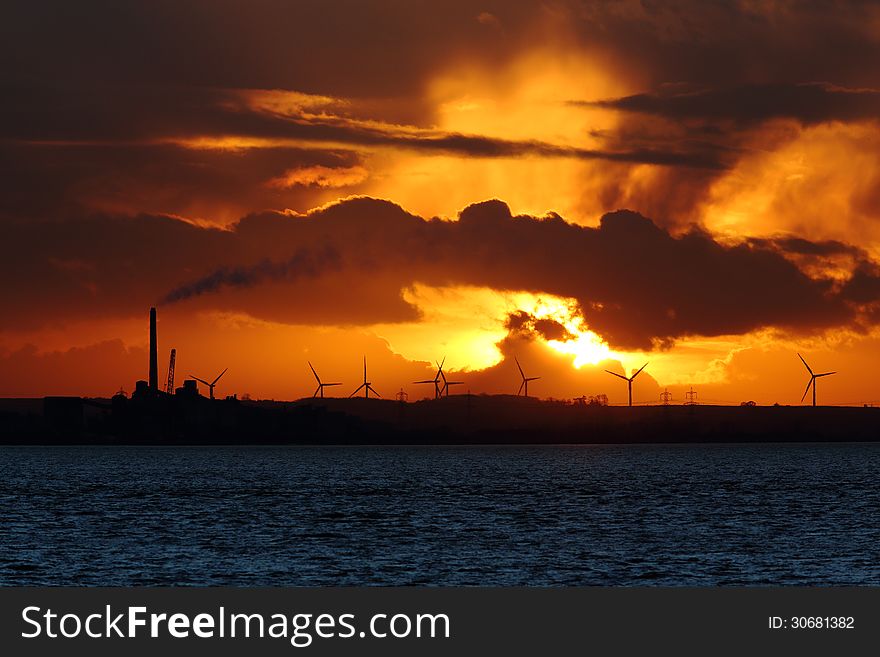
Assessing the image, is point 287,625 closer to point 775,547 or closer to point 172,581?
point 172,581

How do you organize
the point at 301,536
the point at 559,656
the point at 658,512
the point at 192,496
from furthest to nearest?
1. the point at 192,496
2. the point at 658,512
3. the point at 301,536
4. the point at 559,656

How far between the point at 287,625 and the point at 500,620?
9.94 meters

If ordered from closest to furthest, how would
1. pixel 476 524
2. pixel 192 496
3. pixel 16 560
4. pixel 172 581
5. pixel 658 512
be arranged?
pixel 172 581 < pixel 16 560 < pixel 476 524 < pixel 658 512 < pixel 192 496

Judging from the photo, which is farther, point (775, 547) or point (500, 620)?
point (775, 547)

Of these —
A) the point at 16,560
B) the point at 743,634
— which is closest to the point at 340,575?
the point at 16,560

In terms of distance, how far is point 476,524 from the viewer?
128 meters

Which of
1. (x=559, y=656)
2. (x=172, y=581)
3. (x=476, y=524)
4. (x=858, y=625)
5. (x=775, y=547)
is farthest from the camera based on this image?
(x=476, y=524)

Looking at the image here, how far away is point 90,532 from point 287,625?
69751 mm

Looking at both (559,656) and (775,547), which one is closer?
(559,656)

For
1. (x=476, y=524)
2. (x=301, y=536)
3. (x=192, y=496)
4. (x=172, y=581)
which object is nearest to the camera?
(x=172, y=581)

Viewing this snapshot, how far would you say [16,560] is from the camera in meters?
93.9

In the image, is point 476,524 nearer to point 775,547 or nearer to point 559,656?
point 775,547

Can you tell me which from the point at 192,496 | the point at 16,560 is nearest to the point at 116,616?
the point at 16,560

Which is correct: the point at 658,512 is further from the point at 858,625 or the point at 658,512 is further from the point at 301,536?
the point at 858,625
